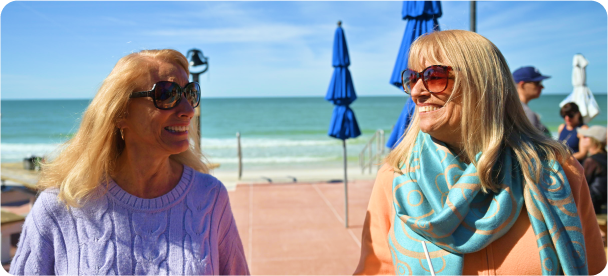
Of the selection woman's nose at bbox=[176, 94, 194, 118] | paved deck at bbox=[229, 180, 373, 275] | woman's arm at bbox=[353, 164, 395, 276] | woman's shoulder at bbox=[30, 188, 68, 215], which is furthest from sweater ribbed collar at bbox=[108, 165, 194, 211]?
paved deck at bbox=[229, 180, 373, 275]

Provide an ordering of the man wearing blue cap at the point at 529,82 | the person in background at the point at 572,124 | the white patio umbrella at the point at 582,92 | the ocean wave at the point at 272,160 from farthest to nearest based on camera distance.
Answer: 1. the ocean wave at the point at 272,160
2. the white patio umbrella at the point at 582,92
3. the person in background at the point at 572,124
4. the man wearing blue cap at the point at 529,82

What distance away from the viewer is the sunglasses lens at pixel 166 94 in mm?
1622

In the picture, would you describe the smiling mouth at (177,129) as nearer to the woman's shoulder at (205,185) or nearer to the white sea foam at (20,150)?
the woman's shoulder at (205,185)

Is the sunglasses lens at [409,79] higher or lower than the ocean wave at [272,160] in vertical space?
higher

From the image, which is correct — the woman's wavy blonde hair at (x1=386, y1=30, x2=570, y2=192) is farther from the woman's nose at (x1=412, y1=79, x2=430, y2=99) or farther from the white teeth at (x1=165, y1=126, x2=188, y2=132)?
the white teeth at (x1=165, y1=126, x2=188, y2=132)

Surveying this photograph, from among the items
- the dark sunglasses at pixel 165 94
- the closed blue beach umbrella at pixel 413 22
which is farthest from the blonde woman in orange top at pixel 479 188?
the closed blue beach umbrella at pixel 413 22

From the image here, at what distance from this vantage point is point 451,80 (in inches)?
61.1

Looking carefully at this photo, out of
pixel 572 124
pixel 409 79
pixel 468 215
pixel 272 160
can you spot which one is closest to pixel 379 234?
pixel 468 215

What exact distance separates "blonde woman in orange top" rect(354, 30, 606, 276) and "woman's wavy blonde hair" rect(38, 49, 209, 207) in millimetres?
1099

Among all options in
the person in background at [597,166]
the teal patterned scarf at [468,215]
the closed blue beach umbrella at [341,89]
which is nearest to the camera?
the teal patterned scarf at [468,215]

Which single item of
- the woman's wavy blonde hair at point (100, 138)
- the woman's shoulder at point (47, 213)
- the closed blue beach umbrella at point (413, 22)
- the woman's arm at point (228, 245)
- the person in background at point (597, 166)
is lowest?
the person in background at point (597, 166)

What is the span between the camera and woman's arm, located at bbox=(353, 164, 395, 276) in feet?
5.57

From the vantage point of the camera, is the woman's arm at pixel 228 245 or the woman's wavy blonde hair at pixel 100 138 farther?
the woman's arm at pixel 228 245

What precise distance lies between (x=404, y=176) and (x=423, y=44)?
55 centimetres
